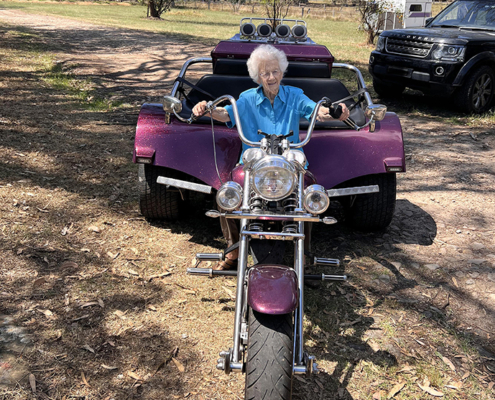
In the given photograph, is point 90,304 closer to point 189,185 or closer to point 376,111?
point 189,185

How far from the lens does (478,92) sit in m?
8.80

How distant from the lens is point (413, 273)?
404 centimetres

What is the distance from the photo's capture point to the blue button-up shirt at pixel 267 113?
3.48 m

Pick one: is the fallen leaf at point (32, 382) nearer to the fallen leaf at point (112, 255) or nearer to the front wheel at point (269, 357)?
the front wheel at point (269, 357)

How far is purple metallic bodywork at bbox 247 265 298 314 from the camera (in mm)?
2369

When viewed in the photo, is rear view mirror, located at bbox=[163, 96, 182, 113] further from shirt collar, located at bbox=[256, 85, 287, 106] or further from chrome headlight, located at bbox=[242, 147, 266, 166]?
chrome headlight, located at bbox=[242, 147, 266, 166]

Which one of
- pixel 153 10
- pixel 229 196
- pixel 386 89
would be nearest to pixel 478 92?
pixel 386 89

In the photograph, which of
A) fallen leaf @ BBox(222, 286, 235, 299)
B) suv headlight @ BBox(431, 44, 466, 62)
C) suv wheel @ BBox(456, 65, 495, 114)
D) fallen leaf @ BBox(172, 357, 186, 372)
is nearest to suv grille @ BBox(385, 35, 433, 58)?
suv headlight @ BBox(431, 44, 466, 62)

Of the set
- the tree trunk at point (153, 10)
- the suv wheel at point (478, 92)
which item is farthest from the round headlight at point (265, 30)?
the tree trunk at point (153, 10)

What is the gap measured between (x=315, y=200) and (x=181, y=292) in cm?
151

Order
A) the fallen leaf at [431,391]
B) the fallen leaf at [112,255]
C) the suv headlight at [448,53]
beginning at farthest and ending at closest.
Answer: the suv headlight at [448,53]
the fallen leaf at [112,255]
the fallen leaf at [431,391]

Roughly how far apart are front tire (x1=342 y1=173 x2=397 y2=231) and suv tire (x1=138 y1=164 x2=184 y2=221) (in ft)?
4.80

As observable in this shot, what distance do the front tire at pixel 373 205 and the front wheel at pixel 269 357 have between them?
2077mm

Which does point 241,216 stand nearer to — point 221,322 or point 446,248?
point 221,322
